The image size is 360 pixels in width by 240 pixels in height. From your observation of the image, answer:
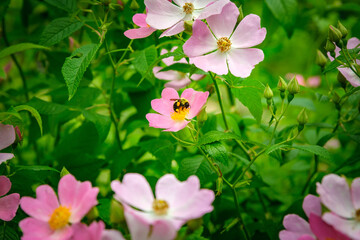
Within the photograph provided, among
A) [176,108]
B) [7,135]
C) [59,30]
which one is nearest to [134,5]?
[59,30]

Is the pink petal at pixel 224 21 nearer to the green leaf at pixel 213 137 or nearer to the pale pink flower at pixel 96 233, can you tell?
the green leaf at pixel 213 137

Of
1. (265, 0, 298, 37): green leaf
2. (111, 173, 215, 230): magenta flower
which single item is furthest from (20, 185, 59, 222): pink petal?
(265, 0, 298, 37): green leaf

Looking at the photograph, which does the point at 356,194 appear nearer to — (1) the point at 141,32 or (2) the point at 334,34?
(2) the point at 334,34

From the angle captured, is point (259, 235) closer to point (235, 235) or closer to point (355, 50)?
point (235, 235)

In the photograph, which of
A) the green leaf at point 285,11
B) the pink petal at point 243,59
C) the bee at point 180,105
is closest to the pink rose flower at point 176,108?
the bee at point 180,105

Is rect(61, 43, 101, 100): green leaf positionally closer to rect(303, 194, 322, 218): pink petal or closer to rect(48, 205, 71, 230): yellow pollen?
rect(48, 205, 71, 230): yellow pollen

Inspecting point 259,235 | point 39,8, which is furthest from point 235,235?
point 39,8
